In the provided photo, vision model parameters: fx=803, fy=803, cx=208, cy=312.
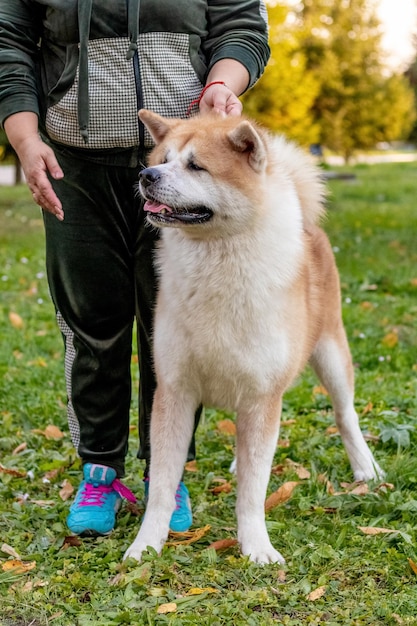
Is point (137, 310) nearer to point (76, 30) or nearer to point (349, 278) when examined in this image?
point (76, 30)

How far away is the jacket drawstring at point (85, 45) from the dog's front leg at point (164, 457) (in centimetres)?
101

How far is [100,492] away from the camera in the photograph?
3.22 metres

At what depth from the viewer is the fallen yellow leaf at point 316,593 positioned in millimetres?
2572

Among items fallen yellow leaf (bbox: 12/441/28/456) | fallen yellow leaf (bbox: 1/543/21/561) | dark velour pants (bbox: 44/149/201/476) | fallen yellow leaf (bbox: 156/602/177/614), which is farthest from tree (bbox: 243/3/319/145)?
fallen yellow leaf (bbox: 156/602/177/614)

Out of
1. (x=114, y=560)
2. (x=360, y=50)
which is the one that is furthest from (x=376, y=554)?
(x=360, y=50)

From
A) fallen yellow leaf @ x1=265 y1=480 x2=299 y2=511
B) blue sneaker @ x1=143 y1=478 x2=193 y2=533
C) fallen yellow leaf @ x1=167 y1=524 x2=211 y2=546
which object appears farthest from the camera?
fallen yellow leaf @ x1=265 y1=480 x2=299 y2=511

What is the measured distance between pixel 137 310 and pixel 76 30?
3.48 ft

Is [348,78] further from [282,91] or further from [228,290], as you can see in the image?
[228,290]

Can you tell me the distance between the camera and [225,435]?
4.12 m

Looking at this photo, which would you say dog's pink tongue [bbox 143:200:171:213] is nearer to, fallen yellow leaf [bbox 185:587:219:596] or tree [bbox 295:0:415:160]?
fallen yellow leaf [bbox 185:587:219:596]

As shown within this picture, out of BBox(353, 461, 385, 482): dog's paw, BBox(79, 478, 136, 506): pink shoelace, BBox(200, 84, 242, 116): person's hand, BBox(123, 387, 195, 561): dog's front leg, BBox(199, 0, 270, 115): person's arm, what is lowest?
BBox(79, 478, 136, 506): pink shoelace

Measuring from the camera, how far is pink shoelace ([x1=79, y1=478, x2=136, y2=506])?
3.15 metres

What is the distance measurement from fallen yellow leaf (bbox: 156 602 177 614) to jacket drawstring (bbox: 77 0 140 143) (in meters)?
1.59

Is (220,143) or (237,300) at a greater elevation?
(220,143)
